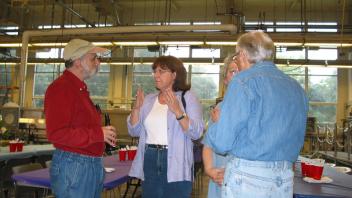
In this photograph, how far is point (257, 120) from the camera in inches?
59.2

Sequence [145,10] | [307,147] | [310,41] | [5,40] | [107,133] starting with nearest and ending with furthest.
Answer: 1. [107,133]
2. [310,41]
3. [5,40]
4. [307,147]
5. [145,10]

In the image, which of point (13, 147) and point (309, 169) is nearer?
point (309, 169)

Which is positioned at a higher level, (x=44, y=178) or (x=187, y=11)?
(x=187, y=11)

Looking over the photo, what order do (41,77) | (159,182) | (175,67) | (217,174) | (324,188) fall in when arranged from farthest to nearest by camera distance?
(41,77), (324,188), (175,67), (159,182), (217,174)

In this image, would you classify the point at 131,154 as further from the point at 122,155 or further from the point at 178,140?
the point at 178,140

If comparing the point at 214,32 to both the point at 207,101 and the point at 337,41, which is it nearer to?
the point at 337,41

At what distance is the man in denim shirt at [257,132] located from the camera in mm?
1486

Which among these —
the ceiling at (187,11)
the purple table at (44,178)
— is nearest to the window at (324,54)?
the ceiling at (187,11)

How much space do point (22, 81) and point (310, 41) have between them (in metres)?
6.19

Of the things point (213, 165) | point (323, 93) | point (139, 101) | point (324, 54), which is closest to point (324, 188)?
point (213, 165)

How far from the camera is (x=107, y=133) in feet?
6.85

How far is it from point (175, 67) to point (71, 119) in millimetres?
777

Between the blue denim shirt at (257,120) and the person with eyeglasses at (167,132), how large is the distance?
28.4 inches

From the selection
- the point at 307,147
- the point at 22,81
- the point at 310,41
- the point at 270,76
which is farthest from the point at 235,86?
the point at 307,147
